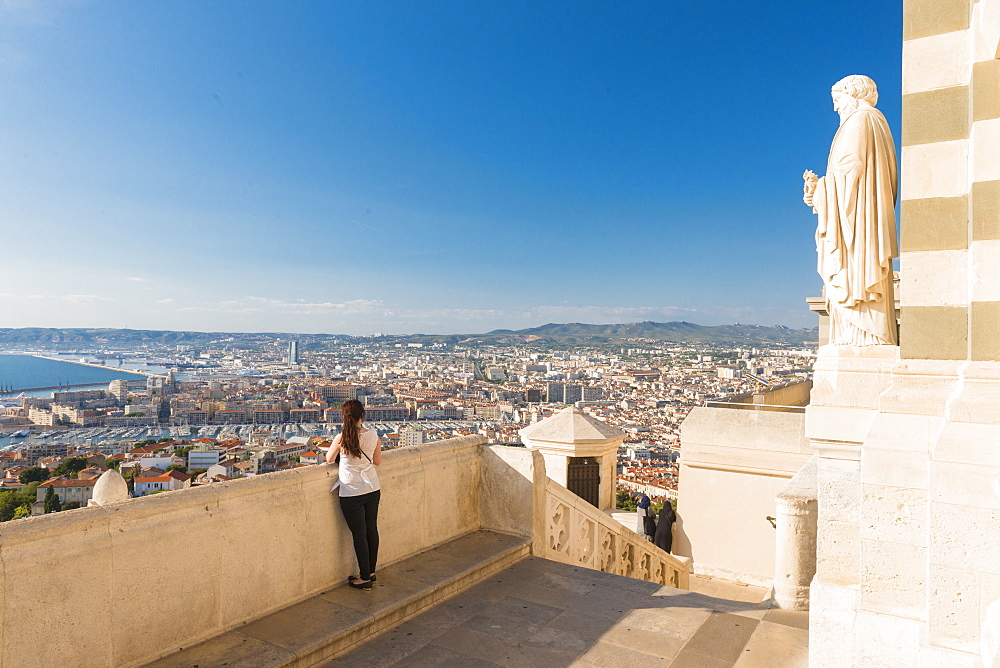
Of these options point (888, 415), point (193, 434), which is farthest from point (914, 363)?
point (193, 434)

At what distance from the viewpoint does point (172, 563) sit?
329 cm

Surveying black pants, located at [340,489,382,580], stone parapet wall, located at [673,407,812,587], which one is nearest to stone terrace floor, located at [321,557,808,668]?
black pants, located at [340,489,382,580]

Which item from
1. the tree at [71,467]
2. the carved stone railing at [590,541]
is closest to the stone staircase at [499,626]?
the carved stone railing at [590,541]

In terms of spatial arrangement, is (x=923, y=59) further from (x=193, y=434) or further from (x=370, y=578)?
(x=193, y=434)

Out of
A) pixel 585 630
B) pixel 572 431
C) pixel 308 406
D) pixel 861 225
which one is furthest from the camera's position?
pixel 308 406

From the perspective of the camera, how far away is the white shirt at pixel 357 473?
4281 mm

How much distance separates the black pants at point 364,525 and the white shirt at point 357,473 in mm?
49

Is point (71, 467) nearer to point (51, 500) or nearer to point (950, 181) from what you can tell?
point (51, 500)

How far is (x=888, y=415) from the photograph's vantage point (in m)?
3.33

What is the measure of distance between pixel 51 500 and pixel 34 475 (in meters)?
1.52

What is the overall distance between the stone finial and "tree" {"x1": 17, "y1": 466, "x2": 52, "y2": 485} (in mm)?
1860

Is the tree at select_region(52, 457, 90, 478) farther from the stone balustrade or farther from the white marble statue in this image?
the white marble statue

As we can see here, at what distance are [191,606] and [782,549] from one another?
468cm

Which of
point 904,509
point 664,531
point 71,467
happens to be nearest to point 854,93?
point 904,509
